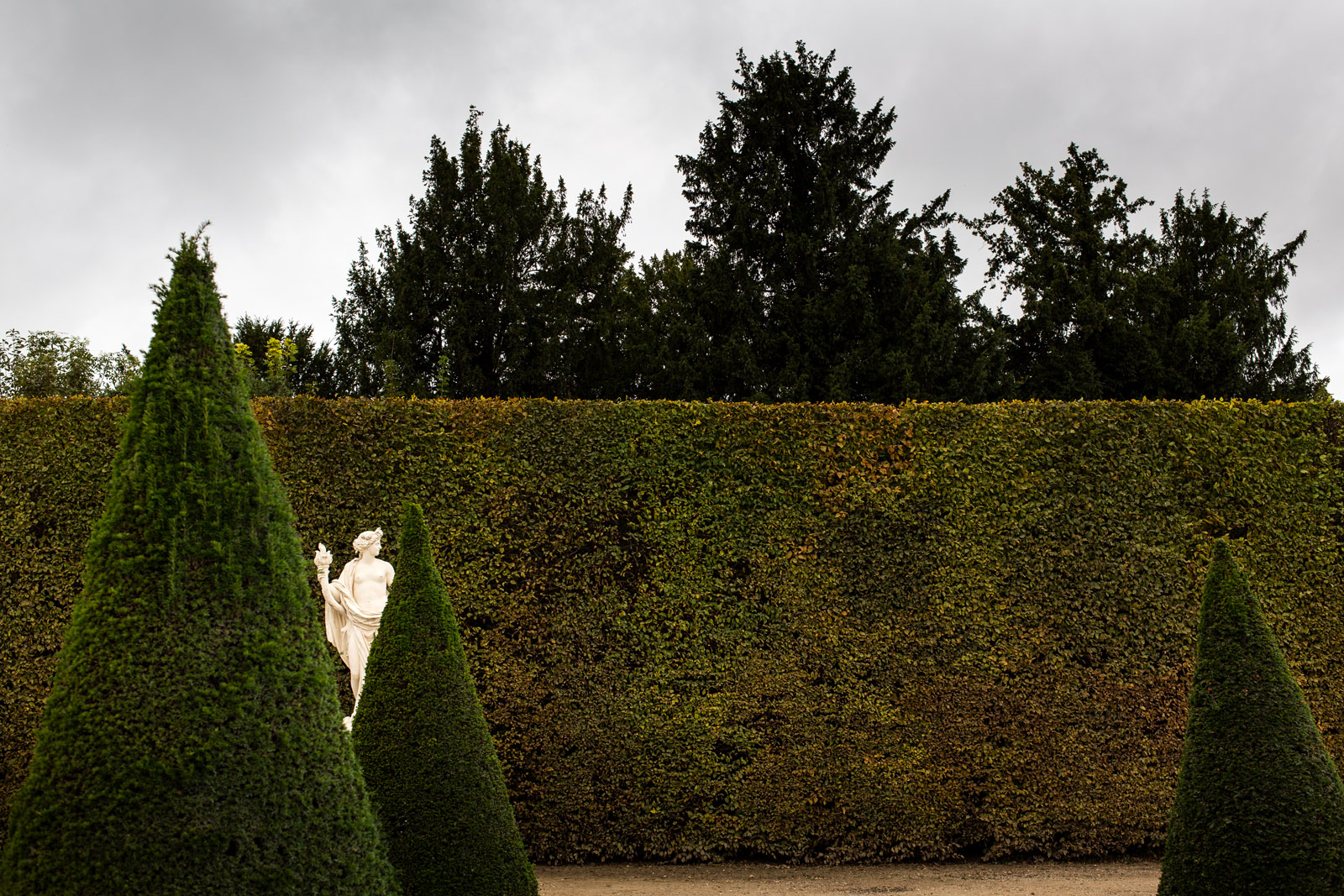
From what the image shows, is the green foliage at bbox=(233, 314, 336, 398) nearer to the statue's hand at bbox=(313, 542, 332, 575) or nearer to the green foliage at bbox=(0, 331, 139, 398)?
the green foliage at bbox=(0, 331, 139, 398)

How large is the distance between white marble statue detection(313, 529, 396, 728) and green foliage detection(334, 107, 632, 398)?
761 centimetres

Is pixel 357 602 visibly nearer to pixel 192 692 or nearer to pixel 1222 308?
pixel 192 692

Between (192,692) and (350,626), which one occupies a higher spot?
(192,692)

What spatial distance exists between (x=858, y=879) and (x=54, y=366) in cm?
2422

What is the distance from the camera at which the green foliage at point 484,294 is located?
1445 cm

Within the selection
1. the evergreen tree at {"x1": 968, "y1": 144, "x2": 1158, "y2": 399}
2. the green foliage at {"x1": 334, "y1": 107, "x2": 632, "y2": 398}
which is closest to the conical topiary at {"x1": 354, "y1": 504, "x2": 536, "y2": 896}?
the green foliage at {"x1": 334, "y1": 107, "x2": 632, "y2": 398}

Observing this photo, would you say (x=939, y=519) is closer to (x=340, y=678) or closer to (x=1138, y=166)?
(x=340, y=678)

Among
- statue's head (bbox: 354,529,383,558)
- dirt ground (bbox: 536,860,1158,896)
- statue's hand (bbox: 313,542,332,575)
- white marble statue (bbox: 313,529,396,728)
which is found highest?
statue's head (bbox: 354,529,383,558)

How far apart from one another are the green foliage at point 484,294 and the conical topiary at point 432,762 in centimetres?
961

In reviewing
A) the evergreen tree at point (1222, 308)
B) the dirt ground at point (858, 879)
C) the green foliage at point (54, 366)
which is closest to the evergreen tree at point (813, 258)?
the evergreen tree at point (1222, 308)

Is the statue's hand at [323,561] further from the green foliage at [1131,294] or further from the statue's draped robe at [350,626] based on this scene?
the green foliage at [1131,294]

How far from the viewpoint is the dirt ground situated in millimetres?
6789

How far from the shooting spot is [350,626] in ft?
21.6

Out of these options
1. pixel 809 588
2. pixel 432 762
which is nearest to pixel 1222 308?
pixel 809 588
